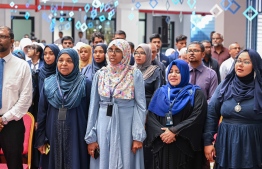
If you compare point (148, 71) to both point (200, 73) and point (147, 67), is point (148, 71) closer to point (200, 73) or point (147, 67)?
point (147, 67)

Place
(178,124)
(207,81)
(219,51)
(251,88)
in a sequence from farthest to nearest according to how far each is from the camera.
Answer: (219,51) < (207,81) < (178,124) < (251,88)

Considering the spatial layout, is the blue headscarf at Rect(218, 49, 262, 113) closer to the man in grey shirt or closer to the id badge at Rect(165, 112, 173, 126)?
the id badge at Rect(165, 112, 173, 126)

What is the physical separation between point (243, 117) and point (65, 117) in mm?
1546

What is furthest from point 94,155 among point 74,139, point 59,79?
point 59,79

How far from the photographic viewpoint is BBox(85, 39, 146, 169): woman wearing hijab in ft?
12.5

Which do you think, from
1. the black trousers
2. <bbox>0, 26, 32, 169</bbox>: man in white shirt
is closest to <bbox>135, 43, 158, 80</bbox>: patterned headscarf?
<bbox>0, 26, 32, 169</bbox>: man in white shirt

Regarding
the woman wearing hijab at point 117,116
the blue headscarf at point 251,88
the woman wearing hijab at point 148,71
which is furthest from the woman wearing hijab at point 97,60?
the blue headscarf at point 251,88

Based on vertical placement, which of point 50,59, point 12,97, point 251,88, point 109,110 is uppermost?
point 50,59

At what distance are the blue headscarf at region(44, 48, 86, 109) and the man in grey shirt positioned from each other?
141 centimetres

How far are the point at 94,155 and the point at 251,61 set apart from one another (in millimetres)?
1585

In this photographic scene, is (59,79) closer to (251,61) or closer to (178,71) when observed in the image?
(178,71)

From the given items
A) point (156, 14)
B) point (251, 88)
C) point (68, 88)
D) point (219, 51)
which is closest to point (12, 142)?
point (68, 88)

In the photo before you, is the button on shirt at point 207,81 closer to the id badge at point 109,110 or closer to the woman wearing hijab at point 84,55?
the id badge at point 109,110

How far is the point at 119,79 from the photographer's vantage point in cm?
386
